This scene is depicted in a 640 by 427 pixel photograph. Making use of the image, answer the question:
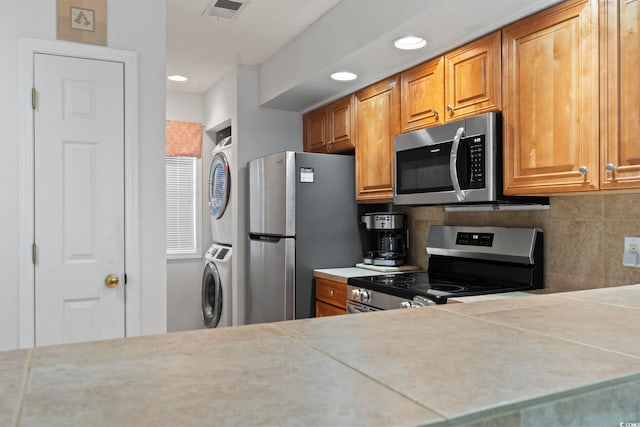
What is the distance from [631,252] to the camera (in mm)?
2080

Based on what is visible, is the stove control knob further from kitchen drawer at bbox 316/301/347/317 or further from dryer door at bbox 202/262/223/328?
dryer door at bbox 202/262/223/328

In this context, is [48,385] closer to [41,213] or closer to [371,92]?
[41,213]

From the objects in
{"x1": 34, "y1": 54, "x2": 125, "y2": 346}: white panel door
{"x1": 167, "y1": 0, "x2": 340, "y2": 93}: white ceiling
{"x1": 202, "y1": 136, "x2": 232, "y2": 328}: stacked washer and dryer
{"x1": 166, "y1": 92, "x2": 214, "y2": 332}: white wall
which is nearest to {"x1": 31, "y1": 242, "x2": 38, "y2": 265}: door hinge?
{"x1": 34, "y1": 54, "x2": 125, "y2": 346}: white panel door

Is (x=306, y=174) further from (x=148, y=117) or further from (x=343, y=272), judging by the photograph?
(x=148, y=117)

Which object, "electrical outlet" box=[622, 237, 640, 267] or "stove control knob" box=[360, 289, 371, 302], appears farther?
"stove control knob" box=[360, 289, 371, 302]

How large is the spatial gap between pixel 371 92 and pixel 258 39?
0.96m

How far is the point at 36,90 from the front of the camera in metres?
2.16

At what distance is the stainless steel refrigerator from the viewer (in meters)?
3.39

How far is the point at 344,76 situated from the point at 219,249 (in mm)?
2146

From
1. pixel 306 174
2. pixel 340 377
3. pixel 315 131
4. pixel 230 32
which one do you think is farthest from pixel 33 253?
pixel 315 131

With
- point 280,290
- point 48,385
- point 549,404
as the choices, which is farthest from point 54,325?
point 549,404

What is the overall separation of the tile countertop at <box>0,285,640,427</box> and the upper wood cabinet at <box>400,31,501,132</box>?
2040 mm

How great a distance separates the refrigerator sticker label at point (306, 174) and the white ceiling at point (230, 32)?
3.21ft

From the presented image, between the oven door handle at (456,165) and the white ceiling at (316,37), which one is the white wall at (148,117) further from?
the oven door handle at (456,165)
